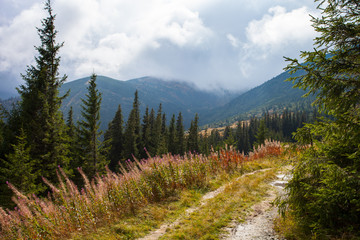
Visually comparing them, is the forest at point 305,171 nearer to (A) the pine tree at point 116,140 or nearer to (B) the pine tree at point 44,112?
(B) the pine tree at point 44,112

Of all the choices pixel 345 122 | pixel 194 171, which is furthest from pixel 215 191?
pixel 345 122

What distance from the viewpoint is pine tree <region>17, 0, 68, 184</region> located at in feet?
53.4

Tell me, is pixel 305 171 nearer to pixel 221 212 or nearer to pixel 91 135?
pixel 221 212

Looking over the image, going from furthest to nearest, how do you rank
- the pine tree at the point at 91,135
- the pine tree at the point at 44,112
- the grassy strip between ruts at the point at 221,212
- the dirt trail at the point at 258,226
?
the pine tree at the point at 91,135
the pine tree at the point at 44,112
the grassy strip between ruts at the point at 221,212
the dirt trail at the point at 258,226

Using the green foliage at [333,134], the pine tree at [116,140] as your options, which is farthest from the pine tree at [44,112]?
the pine tree at [116,140]

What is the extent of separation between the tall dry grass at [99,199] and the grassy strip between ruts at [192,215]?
17.3 inches

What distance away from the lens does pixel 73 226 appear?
5.41 meters

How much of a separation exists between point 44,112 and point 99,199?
1413 centimetres

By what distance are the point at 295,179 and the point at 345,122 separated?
5.07ft

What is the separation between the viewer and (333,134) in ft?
12.4

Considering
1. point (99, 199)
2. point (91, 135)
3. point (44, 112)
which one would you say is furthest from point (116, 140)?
point (99, 199)

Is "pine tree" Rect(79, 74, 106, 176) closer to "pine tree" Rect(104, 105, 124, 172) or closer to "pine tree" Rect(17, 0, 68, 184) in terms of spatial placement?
"pine tree" Rect(17, 0, 68, 184)

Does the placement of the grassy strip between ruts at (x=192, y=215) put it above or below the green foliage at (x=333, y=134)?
below

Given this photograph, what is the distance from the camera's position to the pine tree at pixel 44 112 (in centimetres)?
1628
